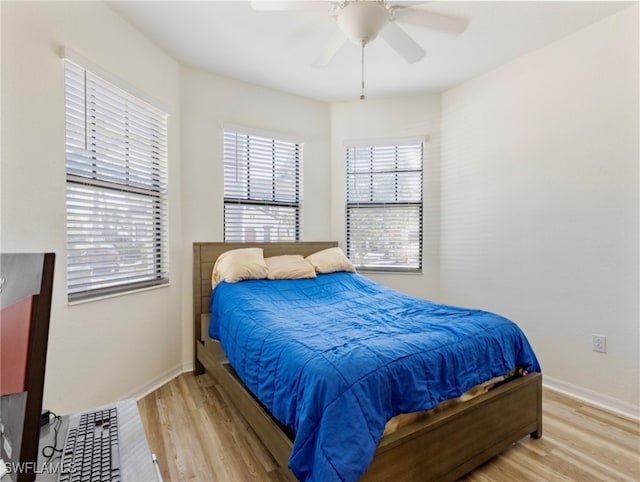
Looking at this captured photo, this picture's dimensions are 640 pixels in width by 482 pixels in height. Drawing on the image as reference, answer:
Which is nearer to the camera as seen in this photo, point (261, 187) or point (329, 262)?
point (329, 262)

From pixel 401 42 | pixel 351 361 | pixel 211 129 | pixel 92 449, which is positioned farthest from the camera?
pixel 211 129

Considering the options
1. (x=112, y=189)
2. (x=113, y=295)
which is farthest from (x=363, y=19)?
(x=113, y=295)

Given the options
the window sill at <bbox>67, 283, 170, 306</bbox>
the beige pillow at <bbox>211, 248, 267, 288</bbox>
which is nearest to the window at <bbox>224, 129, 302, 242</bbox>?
the beige pillow at <bbox>211, 248, 267, 288</bbox>

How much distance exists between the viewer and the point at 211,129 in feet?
10.5

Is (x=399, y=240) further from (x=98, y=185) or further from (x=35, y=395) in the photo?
(x=35, y=395)

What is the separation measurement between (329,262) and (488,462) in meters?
1.99

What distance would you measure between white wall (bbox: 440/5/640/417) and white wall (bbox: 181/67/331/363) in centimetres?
183

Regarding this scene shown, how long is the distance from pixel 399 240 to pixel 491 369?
86.5 inches

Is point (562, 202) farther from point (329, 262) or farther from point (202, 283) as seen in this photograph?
point (202, 283)

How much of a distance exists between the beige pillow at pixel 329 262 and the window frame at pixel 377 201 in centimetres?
55

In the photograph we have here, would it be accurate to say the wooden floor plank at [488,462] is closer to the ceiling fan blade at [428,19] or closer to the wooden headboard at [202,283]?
the wooden headboard at [202,283]

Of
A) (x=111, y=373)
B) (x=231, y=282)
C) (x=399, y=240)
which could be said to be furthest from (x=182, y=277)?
(x=399, y=240)

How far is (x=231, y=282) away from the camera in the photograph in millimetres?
2703

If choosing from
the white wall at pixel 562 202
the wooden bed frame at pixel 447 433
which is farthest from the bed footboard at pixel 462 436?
the white wall at pixel 562 202
